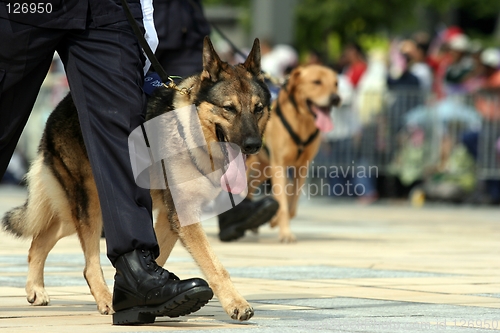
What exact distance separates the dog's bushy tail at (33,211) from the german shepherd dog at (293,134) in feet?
12.9

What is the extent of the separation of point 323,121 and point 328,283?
3.94 meters

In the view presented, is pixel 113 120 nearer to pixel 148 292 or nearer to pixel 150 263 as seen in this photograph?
pixel 150 263

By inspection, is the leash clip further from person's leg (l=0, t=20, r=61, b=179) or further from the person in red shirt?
the person in red shirt

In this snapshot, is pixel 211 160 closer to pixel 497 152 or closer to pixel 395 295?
pixel 395 295

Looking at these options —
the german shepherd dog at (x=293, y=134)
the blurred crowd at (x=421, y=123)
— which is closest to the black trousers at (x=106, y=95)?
the german shepherd dog at (x=293, y=134)

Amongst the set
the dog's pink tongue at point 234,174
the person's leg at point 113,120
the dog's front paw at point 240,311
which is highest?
the person's leg at point 113,120

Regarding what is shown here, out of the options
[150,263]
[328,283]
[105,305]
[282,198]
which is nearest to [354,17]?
[282,198]

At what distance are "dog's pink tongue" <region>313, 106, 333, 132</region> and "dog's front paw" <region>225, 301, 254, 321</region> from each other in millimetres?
5253

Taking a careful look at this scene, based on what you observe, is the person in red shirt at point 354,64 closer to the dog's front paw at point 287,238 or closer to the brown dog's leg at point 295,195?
the brown dog's leg at point 295,195

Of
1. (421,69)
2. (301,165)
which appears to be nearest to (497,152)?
(421,69)

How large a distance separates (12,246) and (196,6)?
2.23m

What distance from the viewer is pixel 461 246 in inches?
311

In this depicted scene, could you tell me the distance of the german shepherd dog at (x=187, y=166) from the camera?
4375 mm

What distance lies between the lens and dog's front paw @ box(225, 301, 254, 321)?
3.93m
